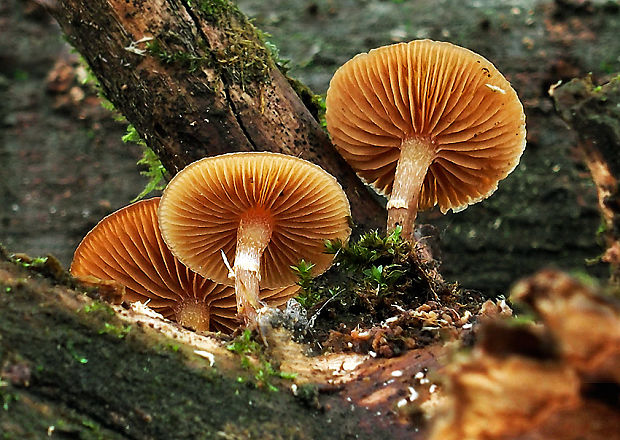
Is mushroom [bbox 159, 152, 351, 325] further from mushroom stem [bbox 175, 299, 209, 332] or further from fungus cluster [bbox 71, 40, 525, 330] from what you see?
mushroom stem [bbox 175, 299, 209, 332]

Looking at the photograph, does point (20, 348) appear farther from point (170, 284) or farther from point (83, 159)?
point (83, 159)

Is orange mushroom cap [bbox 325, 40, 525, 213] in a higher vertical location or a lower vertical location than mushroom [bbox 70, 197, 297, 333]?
higher

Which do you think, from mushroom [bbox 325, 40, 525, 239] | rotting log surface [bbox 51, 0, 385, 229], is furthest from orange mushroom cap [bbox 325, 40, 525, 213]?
rotting log surface [bbox 51, 0, 385, 229]

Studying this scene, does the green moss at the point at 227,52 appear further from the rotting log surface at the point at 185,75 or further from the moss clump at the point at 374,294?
the moss clump at the point at 374,294

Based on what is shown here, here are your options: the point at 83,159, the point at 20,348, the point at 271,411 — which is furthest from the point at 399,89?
the point at 83,159

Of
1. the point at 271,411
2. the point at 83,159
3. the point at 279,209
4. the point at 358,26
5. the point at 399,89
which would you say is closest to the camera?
the point at 271,411

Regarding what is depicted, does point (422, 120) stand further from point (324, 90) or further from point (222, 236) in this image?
point (324, 90)

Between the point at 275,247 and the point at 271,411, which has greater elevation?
the point at 271,411

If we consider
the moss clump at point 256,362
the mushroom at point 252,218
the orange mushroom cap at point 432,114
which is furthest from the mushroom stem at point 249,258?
the orange mushroom cap at point 432,114

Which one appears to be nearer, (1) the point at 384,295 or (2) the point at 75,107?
(1) the point at 384,295
